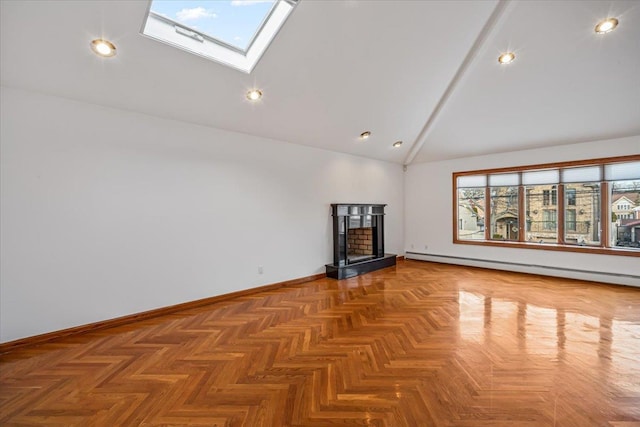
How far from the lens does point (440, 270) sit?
5707 millimetres

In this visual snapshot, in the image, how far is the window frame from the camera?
4590 millimetres

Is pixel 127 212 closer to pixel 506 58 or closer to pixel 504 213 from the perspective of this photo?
pixel 506 58

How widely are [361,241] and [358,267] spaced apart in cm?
101

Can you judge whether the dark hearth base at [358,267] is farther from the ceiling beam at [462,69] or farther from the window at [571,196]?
the window at [571,196]

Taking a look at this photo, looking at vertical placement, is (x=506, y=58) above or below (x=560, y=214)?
above

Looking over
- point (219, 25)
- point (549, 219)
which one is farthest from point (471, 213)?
point (219, 25)

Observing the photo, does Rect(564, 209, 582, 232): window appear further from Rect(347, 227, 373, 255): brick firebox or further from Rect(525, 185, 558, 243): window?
Rect(347, 227, 373, 255): brick firebox

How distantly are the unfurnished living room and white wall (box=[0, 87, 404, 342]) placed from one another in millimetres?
22

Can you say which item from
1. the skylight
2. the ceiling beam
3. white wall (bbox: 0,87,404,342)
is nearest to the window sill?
the ceiling beam

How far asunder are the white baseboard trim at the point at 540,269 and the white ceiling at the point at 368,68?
2.25m

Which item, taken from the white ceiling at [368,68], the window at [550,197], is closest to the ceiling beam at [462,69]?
the white ceiling at [368,68]

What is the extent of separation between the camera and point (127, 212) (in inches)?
123

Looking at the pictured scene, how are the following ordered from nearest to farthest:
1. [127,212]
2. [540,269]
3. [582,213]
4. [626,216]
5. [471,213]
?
[127,212] < [626,216] < [582,213] < [540,269] < [471,213]

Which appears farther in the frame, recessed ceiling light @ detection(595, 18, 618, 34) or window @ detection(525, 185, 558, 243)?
window @ detection(525, 185, 558, 243)
